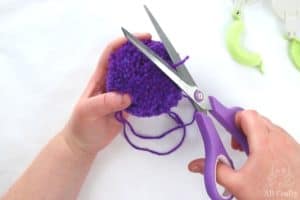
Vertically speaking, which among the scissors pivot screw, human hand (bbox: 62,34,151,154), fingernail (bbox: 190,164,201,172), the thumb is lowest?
fingernail (bbox: 190,164,201,172)

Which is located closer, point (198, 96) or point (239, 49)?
point (198, 96)

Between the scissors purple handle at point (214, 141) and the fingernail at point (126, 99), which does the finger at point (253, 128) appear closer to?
the scissors purple handle at point (214, 141)

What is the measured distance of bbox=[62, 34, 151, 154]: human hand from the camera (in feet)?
1.89

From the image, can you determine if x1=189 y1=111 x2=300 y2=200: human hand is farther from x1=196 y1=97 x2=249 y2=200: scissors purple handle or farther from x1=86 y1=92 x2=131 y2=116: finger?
x1=86 y1=92 x2=131 y2=116: finger

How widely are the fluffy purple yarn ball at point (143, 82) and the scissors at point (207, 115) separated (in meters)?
0.01

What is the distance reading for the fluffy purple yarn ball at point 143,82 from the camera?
1.82 ft

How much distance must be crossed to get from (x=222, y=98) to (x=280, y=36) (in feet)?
0.43

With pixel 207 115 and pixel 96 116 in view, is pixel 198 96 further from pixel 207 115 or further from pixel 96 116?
pixel 96 116

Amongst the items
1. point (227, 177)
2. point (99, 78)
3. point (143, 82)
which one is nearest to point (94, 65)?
point (99, 78)

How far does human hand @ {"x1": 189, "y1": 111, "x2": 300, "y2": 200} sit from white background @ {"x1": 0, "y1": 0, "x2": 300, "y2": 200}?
0.34 ft

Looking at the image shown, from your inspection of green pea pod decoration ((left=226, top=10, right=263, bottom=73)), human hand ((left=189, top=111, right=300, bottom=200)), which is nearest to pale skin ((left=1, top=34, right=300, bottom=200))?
human hand ((left=189, top=111, right=300, bottom=200))

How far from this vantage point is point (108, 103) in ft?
1.86

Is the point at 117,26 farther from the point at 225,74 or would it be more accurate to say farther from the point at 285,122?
the point at 285,122

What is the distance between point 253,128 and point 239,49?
0.16m
